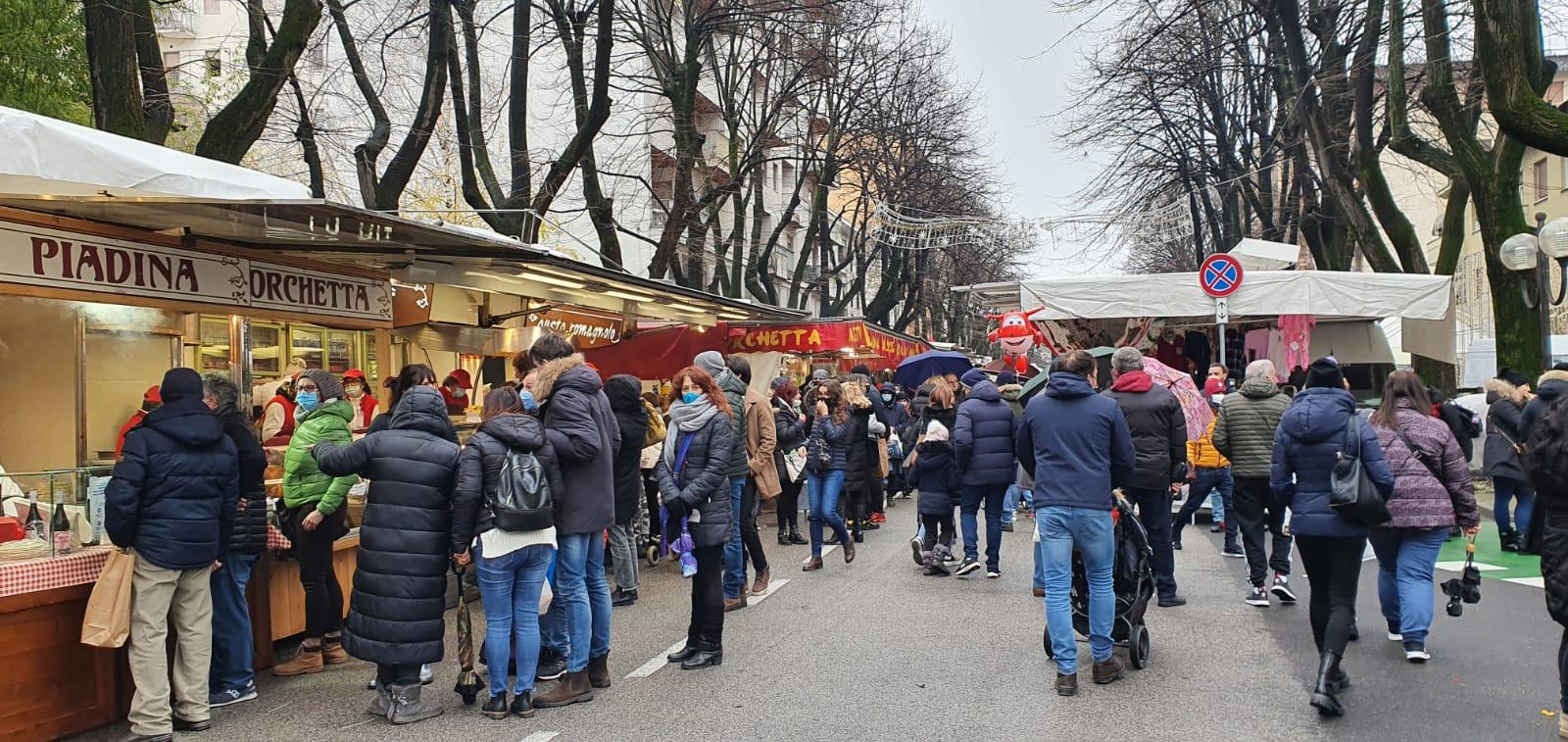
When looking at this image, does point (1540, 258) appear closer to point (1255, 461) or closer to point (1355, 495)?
point (1255, 461)

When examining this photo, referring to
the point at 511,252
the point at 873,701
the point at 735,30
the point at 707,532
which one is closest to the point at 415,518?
the point at 707,532

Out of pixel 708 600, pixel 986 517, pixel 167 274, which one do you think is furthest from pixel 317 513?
pixel 986 517

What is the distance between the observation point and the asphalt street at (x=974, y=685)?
5.52 meters

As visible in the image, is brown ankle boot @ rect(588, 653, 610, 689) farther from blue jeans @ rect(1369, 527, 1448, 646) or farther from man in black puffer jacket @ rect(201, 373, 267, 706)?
blue jeans @ rect(1369, 527, 1448, 646)

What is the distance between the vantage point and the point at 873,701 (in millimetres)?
5988

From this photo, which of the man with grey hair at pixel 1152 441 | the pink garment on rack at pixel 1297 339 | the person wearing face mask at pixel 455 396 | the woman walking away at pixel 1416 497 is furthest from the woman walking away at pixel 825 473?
the pink garment on rack at pixel 1297 339

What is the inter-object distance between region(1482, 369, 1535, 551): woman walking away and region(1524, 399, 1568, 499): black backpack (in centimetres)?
632

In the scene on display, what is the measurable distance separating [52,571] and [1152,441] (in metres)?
6.96

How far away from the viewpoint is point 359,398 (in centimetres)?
948

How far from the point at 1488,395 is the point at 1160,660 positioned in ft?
22.9

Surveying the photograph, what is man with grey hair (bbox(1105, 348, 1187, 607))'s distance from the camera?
26.7 ft

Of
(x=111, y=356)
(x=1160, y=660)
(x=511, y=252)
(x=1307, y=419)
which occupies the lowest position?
(x=1160, y=660)

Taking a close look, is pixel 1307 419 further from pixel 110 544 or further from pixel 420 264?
pixel 420 264

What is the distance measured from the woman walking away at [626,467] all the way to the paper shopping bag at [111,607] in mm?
2728
